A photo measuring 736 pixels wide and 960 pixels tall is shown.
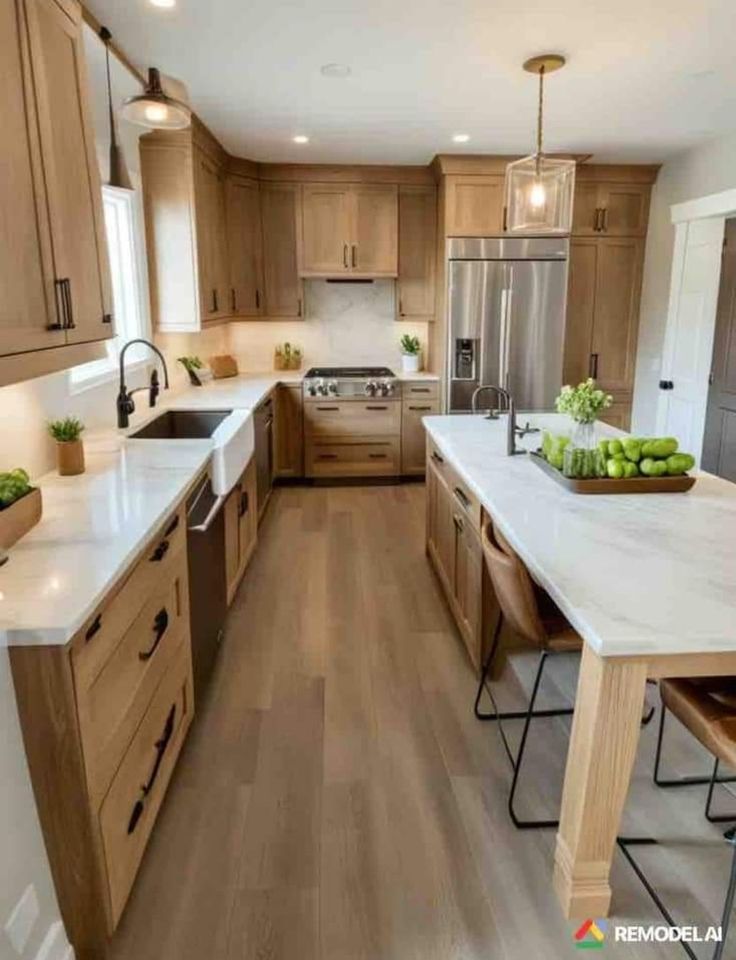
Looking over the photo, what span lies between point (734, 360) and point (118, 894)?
15.0ft

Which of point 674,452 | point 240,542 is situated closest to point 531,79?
point 674,452

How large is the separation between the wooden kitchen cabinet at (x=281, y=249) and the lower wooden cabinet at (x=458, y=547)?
8.33 feet

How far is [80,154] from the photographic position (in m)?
2.09

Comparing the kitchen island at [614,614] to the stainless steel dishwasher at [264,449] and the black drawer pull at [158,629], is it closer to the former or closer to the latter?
the black drawer pull at [158,629]

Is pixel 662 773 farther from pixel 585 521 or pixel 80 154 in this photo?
pixel 80 154

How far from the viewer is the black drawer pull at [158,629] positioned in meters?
1.80

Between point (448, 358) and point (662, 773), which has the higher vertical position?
point (448, 358)

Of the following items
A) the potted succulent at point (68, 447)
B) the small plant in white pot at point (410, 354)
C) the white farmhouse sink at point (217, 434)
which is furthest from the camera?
the small plant in white pot at point (410, 354)

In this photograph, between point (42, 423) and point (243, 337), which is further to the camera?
point (243, 337)

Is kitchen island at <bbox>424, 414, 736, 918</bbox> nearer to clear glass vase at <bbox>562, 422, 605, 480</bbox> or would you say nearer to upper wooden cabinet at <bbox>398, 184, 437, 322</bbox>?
clear glass vase at <bbox>562, 422, 605, 480</bbox>

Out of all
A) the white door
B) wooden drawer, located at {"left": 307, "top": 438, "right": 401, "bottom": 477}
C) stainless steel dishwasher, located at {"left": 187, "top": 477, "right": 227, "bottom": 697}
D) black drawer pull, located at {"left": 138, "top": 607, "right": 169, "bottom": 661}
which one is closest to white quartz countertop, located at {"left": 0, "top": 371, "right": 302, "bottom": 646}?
stainless steel dishwasher, located at {"left": 187, "top": 477, "right": 227, "bottom": 697}

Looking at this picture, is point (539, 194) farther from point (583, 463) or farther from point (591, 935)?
point (591, 935)

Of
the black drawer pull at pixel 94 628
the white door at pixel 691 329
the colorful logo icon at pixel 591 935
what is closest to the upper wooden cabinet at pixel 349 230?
the white door at pixel 691 329

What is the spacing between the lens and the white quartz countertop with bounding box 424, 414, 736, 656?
138 cm
